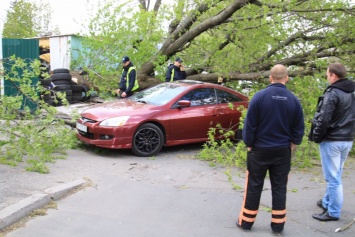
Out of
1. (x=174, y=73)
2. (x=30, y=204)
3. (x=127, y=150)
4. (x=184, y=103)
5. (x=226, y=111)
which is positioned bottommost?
(x=127, y=150)

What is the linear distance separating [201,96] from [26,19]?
3511 cm

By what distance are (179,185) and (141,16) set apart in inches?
349

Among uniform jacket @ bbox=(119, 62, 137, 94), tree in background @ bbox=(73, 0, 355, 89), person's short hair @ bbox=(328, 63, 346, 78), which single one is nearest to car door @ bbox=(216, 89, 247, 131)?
tree in background @ bbox=(73, 0, 355, 89)

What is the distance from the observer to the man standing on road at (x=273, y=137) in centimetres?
439

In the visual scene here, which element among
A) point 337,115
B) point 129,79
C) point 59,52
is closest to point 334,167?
point 337,115

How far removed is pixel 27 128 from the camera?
23.4 feet

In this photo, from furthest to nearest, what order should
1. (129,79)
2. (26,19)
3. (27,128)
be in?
(26,19) < (129,79) < (27,128)

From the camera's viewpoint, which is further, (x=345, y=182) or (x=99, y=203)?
(x=345, y=182)

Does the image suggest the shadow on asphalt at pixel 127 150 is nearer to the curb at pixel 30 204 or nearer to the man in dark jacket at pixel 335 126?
the curb at pixel 30 204

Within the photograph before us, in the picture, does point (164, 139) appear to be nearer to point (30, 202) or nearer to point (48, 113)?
point (48, 113)

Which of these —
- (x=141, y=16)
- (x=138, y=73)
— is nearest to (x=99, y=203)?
(x=138, y=73)

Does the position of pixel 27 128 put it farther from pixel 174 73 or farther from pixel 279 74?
pixel 174 73

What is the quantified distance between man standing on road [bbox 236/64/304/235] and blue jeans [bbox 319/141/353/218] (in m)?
0.60

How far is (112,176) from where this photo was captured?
6.84 m
